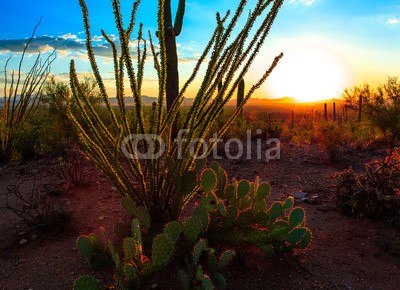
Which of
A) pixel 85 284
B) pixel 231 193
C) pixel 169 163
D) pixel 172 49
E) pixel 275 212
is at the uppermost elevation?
pixel 172 49

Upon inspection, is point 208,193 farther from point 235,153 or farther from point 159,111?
point 235,153

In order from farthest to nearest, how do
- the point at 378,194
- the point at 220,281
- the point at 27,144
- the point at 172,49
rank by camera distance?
the point at 172,49, the point at 27,144, the point at 378,194, the point at 220,281

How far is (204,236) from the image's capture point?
9.80ft

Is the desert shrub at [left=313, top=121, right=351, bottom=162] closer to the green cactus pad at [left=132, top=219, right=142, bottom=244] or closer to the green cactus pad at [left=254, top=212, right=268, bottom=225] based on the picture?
the green cactus pad at [left=254, top=212, right=268, bottom=225]

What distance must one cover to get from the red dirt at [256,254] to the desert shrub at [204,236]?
0.16 meters

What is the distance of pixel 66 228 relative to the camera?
3.61m

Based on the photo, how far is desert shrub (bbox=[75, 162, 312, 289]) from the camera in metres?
2.28

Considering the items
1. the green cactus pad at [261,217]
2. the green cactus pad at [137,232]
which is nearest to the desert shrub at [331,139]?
the green cactus pad at [261,217]

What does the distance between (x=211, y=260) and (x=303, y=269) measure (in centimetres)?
90

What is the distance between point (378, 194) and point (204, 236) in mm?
1971

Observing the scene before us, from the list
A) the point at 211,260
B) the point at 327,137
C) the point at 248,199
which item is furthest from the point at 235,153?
the point at 211,260

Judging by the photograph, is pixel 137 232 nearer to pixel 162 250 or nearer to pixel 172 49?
pixel 162 250

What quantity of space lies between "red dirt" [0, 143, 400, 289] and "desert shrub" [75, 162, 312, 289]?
0.16m

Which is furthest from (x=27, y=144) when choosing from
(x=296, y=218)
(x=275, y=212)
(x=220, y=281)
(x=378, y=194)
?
(x=378, y=194)
